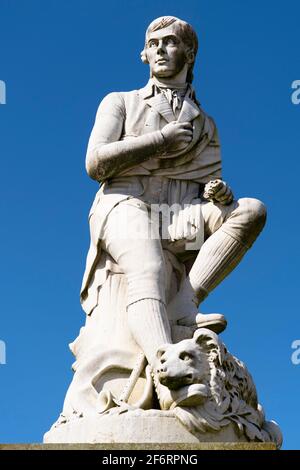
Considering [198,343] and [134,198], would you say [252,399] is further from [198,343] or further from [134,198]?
[134,198]

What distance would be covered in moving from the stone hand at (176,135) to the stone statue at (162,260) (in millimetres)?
13

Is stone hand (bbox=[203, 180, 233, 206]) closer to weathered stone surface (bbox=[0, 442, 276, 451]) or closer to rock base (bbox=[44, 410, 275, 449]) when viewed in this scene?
rock base (bbox=[44, 410, 275, 449])

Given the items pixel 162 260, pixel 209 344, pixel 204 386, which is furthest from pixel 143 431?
pixel 162 260

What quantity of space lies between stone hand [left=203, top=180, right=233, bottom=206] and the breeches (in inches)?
2.6

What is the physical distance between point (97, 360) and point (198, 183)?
2.40m

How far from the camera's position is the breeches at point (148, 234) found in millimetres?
9688

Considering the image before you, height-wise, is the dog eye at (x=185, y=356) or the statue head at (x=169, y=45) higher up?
the statue head at (x=169, y=45)

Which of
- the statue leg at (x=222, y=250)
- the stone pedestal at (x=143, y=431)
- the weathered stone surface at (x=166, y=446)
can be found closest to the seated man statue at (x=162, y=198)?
the statue leg at (x=222, y=250)

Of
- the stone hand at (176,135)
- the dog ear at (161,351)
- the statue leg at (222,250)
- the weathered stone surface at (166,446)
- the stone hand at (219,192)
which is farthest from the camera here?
the stone hand at (176,135)

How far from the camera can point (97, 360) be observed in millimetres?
9547

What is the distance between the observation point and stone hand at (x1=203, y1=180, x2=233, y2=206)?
1021 cm

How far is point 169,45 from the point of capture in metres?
11.0

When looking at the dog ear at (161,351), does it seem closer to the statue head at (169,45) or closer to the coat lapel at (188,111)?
the coat lapel at (188,111)

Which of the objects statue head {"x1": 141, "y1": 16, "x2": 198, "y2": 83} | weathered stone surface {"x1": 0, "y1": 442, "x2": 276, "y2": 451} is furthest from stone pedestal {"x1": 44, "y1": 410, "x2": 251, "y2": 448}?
statue head {"x1": 141, "y1": 16, "x2": 198, "y2": 83}
